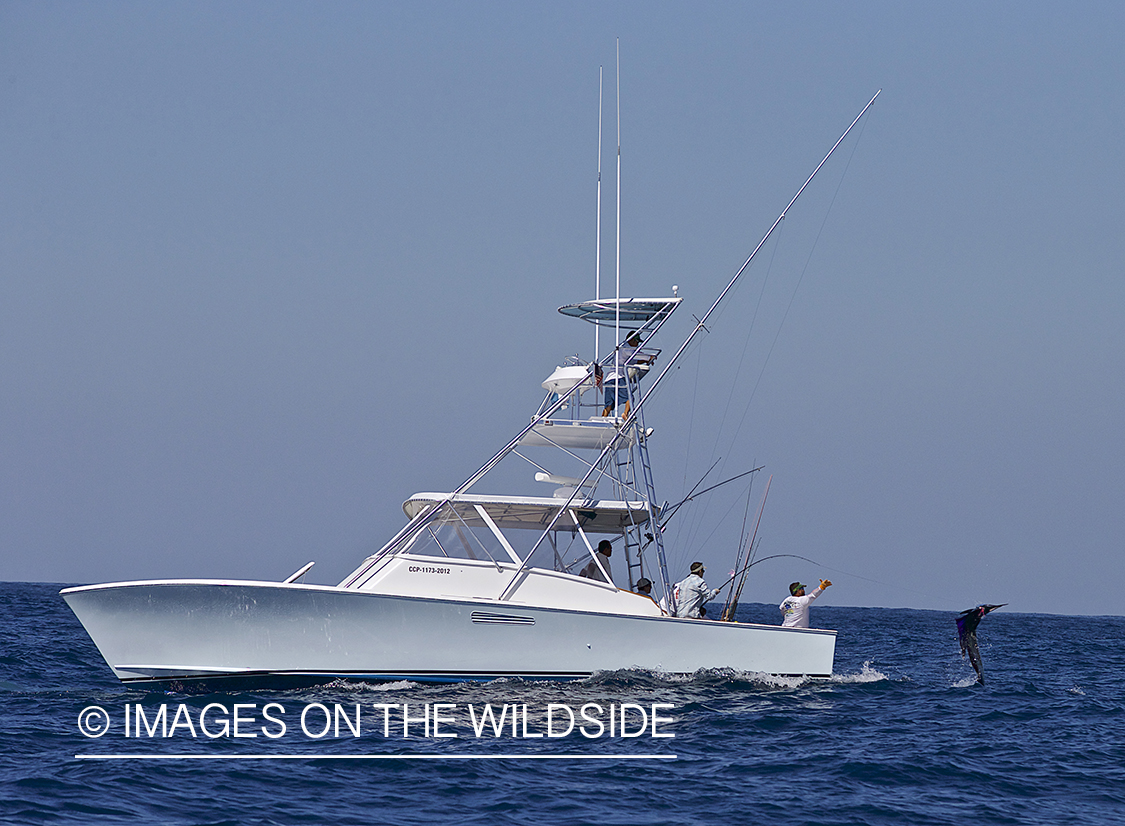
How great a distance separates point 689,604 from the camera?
15711 mm

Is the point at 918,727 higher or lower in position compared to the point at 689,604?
lower

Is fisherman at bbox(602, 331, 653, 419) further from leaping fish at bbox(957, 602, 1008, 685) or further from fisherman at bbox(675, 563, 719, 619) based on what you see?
leaping fish at bbox(957, 602, 1008, 685)

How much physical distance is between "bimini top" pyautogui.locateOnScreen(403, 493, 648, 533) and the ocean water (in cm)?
252

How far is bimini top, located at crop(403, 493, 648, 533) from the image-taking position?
15719 mm

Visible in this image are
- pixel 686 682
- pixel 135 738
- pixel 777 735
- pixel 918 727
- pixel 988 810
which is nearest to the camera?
pixel 988 810

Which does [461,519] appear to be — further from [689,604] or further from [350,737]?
[350,737]

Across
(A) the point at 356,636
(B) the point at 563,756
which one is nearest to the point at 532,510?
(A) the point at 356,636

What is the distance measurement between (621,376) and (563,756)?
7.34 metres

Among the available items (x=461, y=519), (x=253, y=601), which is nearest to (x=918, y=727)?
(x=461, y=519)

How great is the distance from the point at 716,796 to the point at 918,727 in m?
5.08
